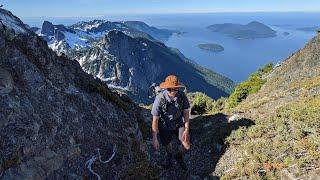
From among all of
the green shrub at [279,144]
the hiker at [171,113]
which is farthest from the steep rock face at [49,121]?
the green shrub at [279,144]

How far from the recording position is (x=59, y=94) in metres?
14.4

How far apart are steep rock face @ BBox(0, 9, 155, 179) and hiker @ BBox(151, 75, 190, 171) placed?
1418mm

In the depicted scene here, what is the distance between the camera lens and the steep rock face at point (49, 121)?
452 inches

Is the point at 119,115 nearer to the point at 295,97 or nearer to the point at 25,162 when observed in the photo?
the point at 25,162

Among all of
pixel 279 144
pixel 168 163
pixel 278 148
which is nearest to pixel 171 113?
pixel 168 163

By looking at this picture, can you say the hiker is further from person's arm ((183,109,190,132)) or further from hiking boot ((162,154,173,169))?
hiking boot ((162,154,173,169))

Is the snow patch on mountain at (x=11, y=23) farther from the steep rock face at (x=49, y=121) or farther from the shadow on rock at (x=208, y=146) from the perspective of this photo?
the shadow on rock at (x=208, y=146)

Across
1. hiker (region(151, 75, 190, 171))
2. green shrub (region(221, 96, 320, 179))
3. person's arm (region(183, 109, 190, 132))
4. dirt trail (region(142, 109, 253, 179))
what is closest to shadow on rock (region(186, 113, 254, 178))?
dirt trail (region(142, 109, 253, 179))

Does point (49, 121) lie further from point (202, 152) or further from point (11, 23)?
point (202, 152)

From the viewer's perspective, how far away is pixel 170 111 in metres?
13.5

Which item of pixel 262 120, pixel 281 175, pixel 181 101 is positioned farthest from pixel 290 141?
pixel 181 101

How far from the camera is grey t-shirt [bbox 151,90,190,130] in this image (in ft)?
43.4

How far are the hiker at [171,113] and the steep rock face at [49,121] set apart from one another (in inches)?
55.8

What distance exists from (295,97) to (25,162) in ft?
57.6
